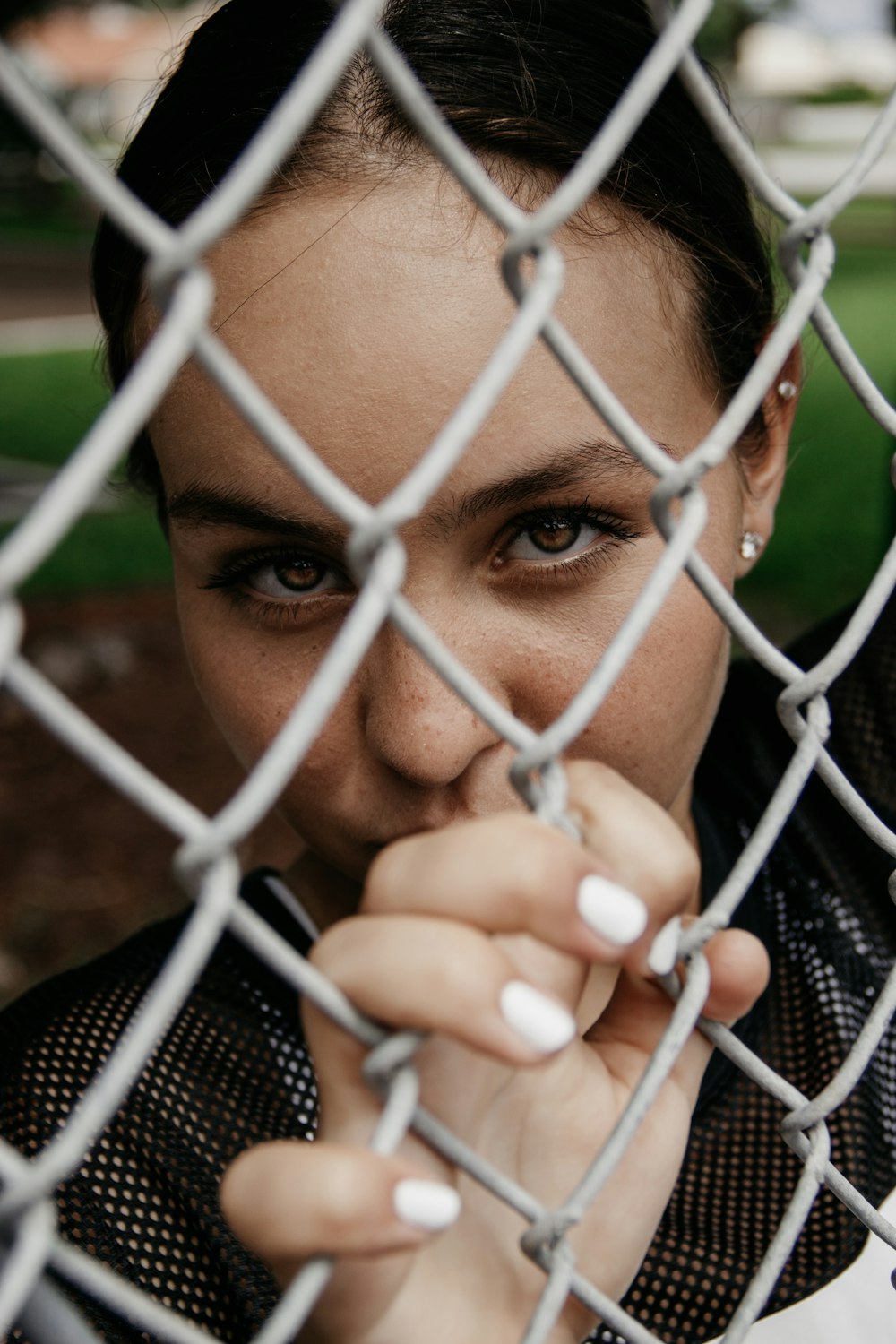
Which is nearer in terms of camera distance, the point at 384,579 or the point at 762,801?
the point at 384,579

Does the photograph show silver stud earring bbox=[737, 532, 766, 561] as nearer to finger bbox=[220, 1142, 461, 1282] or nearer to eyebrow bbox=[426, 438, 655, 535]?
eyebrow bbox=[426, 438, 655, 535]

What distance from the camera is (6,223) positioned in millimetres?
29766

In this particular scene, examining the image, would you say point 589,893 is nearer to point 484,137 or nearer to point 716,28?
point 484,137

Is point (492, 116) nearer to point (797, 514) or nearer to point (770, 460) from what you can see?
point (770, 460)

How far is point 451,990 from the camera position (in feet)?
2.26

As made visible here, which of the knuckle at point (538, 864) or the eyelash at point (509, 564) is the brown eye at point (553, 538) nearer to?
the eyelash at point (509, 564)

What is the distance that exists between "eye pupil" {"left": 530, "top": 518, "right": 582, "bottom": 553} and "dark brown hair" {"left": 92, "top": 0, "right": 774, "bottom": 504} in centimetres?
29

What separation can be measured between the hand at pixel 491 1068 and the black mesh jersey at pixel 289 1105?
0.52m

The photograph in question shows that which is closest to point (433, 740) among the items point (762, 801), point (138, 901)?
point (762, 801)

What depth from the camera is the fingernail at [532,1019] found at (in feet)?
2.29

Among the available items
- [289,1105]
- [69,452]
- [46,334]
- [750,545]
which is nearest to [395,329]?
[750,545]

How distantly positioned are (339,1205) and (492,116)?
1.12 metres

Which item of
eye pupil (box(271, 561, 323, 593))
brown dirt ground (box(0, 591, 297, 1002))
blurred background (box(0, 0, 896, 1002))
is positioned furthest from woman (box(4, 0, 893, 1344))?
brown dirt ground (box(0, 591, 297, 1002))

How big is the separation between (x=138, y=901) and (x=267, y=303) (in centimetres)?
318
